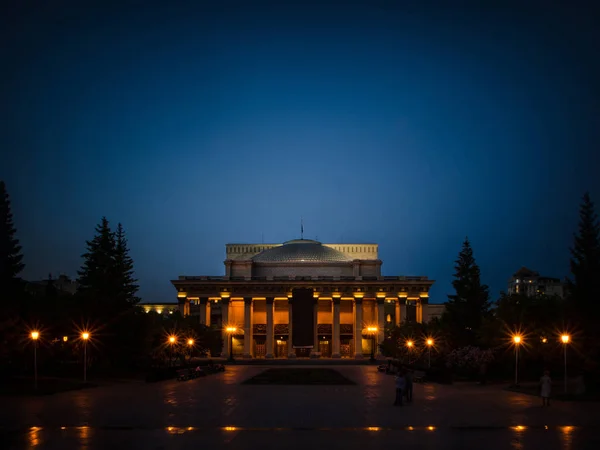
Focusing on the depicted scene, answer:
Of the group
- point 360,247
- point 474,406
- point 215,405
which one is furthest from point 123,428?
point 360,247

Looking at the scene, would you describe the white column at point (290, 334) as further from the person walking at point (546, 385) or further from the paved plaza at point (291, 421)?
the person walking at point (546, 385)

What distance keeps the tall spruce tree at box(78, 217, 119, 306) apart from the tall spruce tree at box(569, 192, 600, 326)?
3236 cm

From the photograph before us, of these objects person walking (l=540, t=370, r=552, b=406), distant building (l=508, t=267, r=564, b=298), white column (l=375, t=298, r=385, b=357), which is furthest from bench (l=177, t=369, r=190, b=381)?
distant building (l=508, t=267, r=564, b=298)

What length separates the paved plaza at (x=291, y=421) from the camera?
1802 centimetres

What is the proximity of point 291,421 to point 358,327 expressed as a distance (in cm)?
8346

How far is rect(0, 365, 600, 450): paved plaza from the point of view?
59.1 ft

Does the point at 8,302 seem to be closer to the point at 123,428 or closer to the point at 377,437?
the point at 123,428

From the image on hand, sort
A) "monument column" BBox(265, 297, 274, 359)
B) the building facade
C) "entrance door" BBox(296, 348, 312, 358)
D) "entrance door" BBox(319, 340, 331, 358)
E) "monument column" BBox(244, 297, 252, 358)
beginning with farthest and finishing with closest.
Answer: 1. "entrance door" BBox(319, 340, 331, 358)
2. the building facade
3. "monument column" BBox(244, 297, 252, 358)
4. "monument column" BBox(265, 297, 274, 359)
5. "entrance door" BBox(296, 348, 312, 358)

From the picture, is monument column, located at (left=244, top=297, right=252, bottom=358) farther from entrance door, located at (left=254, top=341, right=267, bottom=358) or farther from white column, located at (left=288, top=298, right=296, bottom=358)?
white column, located at (left=288, top=298, right=296, bottom=358)

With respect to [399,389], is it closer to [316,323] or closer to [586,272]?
[586,272]

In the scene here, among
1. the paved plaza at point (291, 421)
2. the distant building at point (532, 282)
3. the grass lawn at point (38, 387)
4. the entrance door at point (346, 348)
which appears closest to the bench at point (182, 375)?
the grass lawn at point (38, 387)

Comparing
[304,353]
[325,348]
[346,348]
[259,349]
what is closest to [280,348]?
[259,349]

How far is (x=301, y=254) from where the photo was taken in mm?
Result: 118938

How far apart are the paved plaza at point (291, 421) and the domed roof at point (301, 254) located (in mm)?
83801
